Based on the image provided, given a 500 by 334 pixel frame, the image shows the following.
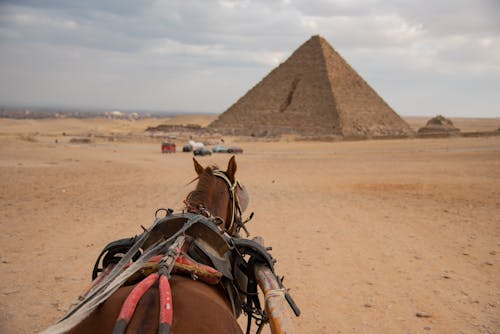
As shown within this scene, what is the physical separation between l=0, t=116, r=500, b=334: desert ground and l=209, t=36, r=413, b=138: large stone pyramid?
41.3 meters

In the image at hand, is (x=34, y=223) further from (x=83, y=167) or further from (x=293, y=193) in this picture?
(x=83, y=167)

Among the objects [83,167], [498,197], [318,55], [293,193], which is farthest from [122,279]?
[318,55]

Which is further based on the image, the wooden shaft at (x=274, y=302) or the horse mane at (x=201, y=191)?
the horse mane at (x=201, y=191)

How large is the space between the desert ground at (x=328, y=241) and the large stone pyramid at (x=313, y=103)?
135 feet

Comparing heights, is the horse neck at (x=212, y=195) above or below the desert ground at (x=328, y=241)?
above

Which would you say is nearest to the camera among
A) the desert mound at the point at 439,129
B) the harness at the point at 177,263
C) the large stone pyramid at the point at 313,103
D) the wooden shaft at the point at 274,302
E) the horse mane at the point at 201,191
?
the harness at the point at 177,263

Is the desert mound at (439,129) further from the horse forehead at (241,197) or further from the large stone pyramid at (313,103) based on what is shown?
the horse forehead at (241,197)

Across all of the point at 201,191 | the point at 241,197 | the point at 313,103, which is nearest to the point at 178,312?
the point at 201,191

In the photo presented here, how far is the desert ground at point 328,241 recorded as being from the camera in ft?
13.5

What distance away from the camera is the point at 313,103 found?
6481 cm

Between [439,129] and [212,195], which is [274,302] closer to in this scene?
Result: [212,195]

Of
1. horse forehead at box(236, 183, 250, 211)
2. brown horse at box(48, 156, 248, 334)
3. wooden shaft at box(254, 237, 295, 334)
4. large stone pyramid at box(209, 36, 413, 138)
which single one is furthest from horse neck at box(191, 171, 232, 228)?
large stone pyramid at box(209, 36, 413, 138)

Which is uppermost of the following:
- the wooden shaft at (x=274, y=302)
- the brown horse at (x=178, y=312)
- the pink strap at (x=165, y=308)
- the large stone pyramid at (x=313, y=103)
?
the large stone pyramid at (x=313, y=103)

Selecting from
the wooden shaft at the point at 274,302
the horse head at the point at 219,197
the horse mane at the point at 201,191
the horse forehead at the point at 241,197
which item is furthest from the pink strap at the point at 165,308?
the horse forehead at the point at 241,197
